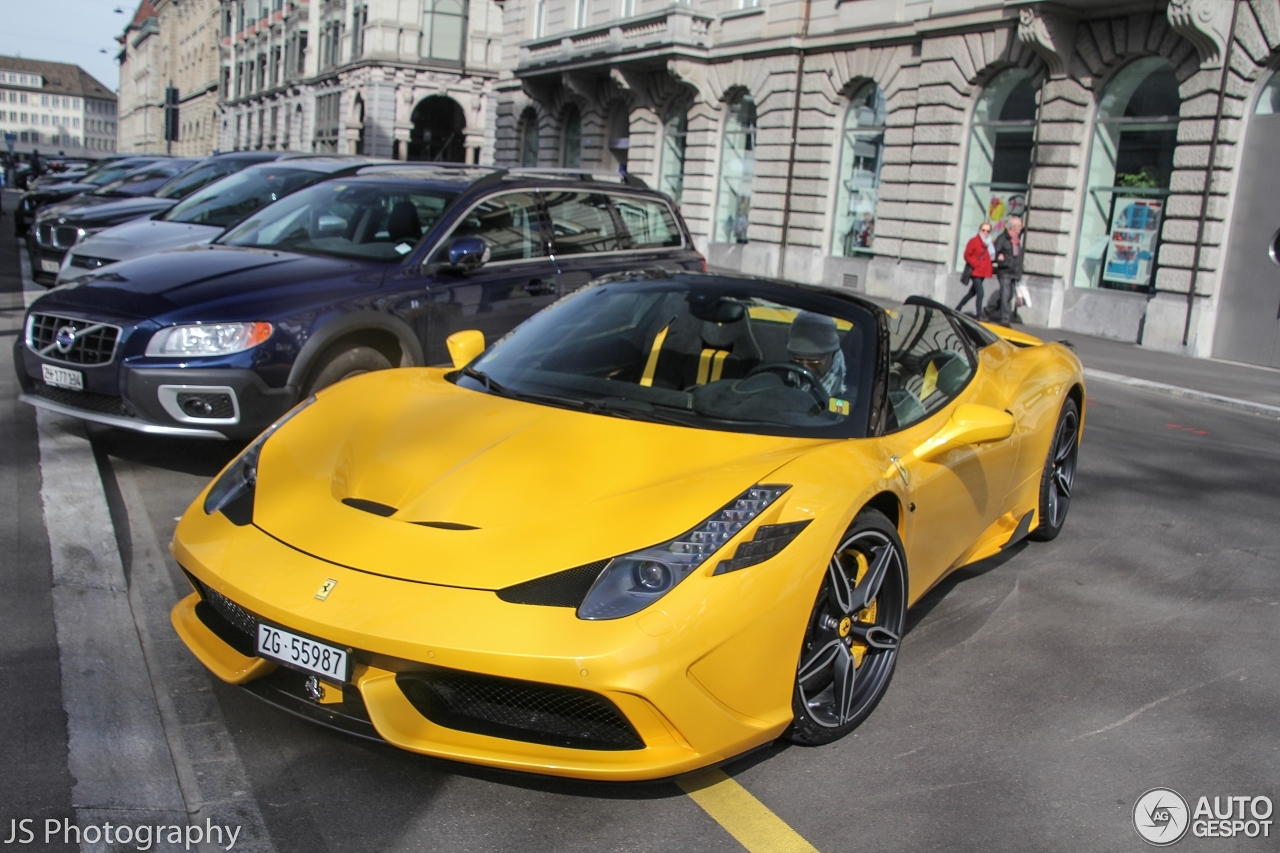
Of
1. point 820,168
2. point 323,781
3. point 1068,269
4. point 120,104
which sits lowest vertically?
point 323,781

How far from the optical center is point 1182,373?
Answer: 47.8 ft

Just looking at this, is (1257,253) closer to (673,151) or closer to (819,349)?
(819,349)

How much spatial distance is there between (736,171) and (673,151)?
317 centimetres

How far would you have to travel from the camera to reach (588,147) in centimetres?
3434

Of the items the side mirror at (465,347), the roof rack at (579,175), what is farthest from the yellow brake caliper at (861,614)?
the roof rack at (579,175)

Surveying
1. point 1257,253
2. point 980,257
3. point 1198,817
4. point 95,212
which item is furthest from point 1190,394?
point 95,212

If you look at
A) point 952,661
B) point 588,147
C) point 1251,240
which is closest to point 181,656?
point 952,661

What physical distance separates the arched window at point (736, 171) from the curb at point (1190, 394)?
1506 centimetres

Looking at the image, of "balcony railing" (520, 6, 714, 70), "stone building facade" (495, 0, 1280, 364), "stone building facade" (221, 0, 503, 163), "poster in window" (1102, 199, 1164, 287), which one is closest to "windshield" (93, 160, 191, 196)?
"stone building facade" (495, 0, 1280, 364)

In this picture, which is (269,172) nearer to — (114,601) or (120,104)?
(114,601)

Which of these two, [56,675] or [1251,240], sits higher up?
[1251,240]

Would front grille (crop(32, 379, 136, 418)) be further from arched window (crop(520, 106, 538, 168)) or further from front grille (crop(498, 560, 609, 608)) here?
arched window (crop(520, 106, 538, 168))

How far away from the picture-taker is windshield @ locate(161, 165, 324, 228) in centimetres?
969

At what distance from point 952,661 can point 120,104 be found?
594 ft
